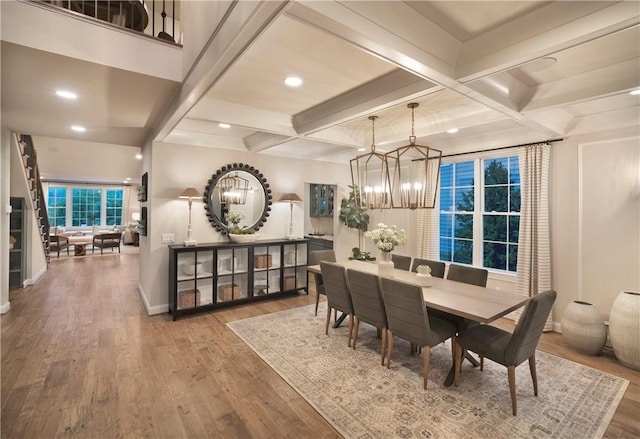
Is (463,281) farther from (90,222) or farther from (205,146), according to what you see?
(90,222)

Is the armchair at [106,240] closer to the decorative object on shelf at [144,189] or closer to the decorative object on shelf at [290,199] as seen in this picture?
the decorative object on shelf at [144,189]

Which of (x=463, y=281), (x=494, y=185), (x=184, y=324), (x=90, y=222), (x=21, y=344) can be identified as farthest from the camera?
(x=90, y=222)

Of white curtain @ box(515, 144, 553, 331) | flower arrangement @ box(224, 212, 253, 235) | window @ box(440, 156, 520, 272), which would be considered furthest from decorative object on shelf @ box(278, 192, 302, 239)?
white curtain @ box(515, 144, 553, 331)

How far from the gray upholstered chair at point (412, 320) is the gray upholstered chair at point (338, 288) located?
58 centimetres

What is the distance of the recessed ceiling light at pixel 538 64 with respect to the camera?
2176 millimetres

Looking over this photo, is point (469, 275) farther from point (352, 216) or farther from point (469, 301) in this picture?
→ point (352, 216)

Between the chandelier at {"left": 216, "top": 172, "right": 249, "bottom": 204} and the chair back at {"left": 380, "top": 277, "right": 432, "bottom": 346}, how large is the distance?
3083 mm

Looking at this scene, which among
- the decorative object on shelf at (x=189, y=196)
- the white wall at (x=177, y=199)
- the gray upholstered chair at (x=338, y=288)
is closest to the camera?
the gray upholstered chair at (x=338, y=288)

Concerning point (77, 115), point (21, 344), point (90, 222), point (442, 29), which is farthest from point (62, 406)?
point (90, 222)

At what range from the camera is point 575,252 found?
3.73m

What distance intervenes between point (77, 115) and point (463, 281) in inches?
191

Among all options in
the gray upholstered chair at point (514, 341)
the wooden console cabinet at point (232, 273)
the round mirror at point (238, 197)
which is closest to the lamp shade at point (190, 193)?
the round mirror at point (238, 197)

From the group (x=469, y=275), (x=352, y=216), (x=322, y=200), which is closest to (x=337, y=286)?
(x=469, y=275)

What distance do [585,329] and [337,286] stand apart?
2.67 meters
